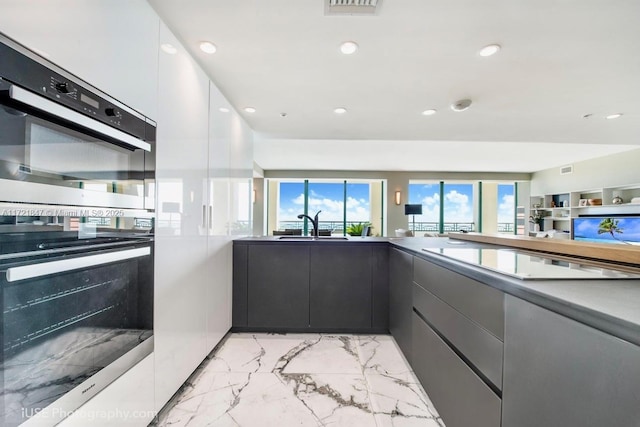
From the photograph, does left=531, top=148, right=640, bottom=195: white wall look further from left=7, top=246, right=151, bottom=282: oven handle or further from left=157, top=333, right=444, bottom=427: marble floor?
left=7, top=246, right=151, bottom=282: oven handle

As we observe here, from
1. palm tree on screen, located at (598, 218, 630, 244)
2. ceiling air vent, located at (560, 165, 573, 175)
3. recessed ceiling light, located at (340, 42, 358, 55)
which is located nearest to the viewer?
recessed ceiling light, located at (340, 42, 358, 55)

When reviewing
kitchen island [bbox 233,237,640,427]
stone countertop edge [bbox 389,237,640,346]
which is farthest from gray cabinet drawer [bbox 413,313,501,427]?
stone countertop edge [bbox 389,237,640,346]

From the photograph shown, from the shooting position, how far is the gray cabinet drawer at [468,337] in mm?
912

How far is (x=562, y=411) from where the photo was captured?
651 mm

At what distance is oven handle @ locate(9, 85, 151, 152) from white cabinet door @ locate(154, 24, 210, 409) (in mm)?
258

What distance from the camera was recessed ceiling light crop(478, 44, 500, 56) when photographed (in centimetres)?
163

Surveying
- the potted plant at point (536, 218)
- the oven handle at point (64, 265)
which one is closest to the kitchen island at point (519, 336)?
the oven handle at point (64, 265)

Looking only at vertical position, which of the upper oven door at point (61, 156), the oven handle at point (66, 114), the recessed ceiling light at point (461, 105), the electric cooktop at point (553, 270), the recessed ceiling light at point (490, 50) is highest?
the recessed ceiling light at point (490, 50)

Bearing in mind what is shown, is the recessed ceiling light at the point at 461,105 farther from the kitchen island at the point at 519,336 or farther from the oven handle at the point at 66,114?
the oven handle at the point at 66,114

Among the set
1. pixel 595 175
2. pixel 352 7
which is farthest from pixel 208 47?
pixel 595 175

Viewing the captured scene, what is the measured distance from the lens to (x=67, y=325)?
872 mm

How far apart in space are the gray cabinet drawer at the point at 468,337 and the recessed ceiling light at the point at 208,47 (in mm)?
1997

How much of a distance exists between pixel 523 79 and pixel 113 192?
2751mm

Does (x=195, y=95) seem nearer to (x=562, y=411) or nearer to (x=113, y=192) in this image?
(x=113, y=192)
